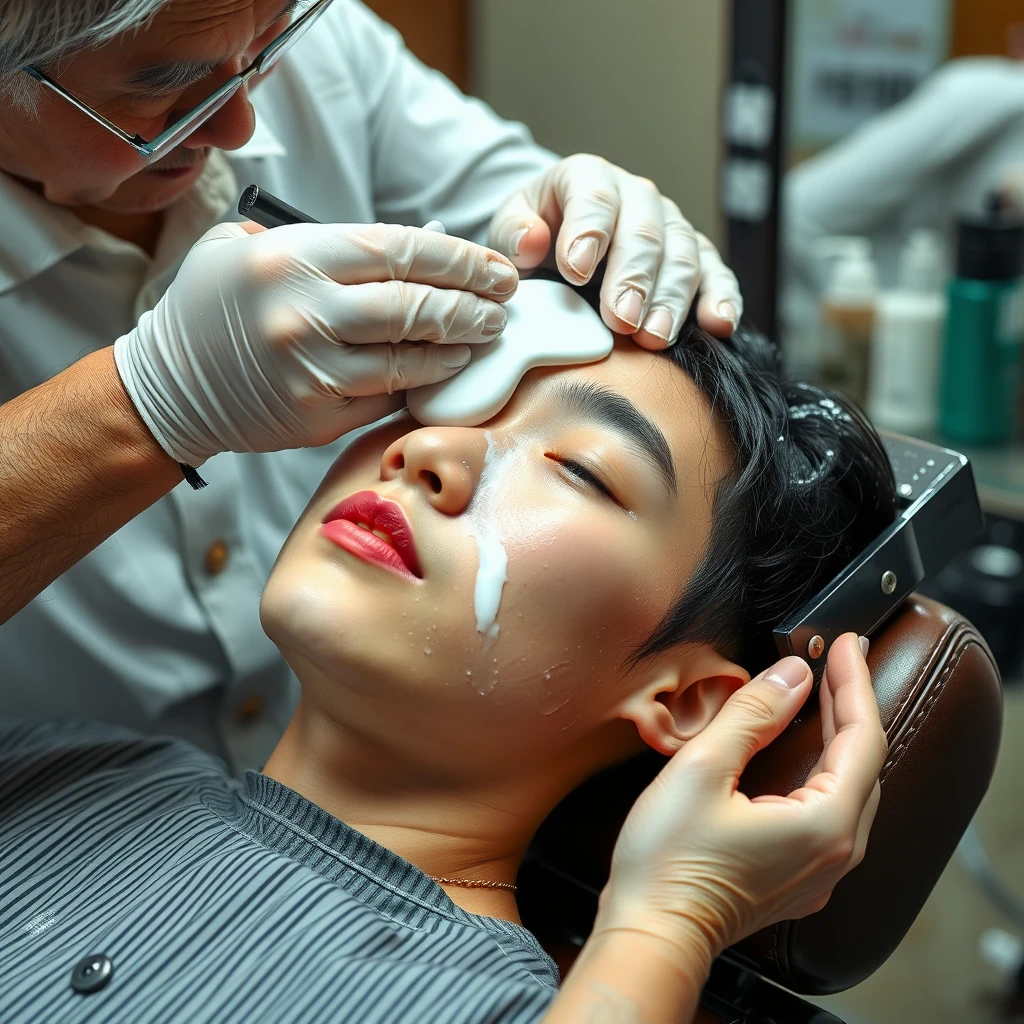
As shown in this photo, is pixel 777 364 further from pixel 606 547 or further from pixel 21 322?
pixel 21 322

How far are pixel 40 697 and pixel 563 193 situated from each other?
908mm

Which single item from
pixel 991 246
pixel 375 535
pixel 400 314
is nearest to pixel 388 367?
→ pixel 400 314

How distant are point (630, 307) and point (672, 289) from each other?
0.33 ft

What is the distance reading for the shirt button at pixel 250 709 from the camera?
156 cm

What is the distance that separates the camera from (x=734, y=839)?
1.00 m

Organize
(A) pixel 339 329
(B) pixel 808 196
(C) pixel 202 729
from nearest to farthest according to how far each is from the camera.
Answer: (A) pixel 339 329, (C) pixel 202 729, (B) pixel 808 196

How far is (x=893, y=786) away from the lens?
47.0 inches

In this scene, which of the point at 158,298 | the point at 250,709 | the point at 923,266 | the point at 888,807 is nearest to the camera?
the point at 888,807

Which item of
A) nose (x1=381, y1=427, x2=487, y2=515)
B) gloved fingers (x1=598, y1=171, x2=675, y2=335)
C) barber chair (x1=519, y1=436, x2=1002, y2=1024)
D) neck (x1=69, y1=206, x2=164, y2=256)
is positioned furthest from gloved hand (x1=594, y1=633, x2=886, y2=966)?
neck (x1=69, y1=206, x2=164, y2=256)

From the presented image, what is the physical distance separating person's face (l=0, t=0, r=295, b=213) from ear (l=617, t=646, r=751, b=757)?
2.43 feet

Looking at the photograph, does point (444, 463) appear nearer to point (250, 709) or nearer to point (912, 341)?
point (250, 709)

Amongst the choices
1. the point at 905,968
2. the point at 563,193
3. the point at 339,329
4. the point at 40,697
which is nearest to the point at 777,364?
the point at 563,193

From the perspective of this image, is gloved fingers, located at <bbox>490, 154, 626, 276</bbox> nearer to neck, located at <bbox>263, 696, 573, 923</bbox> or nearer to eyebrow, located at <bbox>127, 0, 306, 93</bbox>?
eyebrow, located at <bbox>127, 0, 306, 93</bbox>

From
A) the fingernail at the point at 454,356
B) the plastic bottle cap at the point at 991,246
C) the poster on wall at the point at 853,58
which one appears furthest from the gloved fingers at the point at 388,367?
the poster on wall at the point at 853,58
